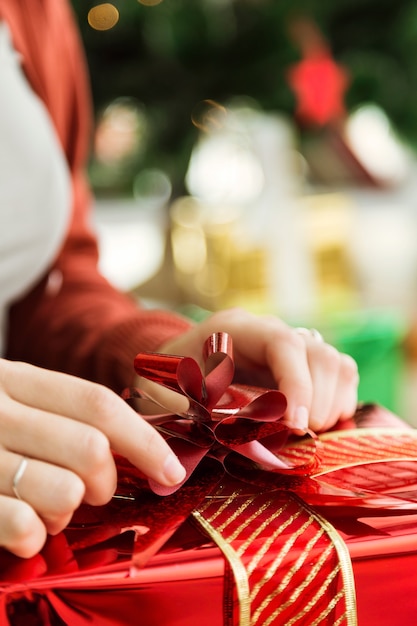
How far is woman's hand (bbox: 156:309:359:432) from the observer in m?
0.40

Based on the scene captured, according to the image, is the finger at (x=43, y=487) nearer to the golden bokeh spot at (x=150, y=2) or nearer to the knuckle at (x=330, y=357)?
the knuckle at (x=330, y=357)

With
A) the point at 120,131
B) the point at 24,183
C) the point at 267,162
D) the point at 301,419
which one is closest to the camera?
the point at 301,419

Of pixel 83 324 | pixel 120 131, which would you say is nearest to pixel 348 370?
pixel 83 324

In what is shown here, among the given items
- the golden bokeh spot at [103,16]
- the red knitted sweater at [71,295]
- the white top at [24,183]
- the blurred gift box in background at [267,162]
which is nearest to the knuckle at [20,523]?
the red knitted sweater at [71,295]

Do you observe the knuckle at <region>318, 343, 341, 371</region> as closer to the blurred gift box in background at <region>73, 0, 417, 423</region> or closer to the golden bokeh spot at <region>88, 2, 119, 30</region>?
the blurred gift box in background at <region>73, 0, 417, 423</region>

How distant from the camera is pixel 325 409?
0.43 m

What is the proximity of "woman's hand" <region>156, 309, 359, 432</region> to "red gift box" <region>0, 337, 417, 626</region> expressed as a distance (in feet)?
0.10

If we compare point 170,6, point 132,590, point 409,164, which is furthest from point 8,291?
point 409,164

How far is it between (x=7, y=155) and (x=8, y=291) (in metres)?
0.14

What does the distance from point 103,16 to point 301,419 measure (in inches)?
41.8

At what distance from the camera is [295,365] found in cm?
41

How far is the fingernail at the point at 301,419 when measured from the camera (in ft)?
1.30

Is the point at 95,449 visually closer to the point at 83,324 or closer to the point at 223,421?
the point at 223,421

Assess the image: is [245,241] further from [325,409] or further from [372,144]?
[325,409]
